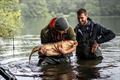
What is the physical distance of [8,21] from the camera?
30.6 m

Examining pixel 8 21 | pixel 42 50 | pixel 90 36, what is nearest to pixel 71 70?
pixel 42 50

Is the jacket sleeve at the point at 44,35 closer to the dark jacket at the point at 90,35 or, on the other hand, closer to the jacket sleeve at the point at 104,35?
the dark jacket at the point at 90,35

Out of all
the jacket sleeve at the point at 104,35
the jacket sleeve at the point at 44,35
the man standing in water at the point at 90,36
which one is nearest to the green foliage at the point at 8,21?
the man standing in water at the point at 90,36

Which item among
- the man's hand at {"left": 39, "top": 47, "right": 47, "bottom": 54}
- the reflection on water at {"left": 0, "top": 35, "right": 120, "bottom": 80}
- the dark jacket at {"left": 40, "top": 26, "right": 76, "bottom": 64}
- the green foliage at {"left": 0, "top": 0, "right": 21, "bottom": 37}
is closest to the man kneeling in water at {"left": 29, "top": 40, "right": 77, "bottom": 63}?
the man's hand at {"left": 39, "top": 47, "right": 47, "bottom": 54}

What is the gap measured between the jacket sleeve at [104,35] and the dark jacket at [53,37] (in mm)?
1137

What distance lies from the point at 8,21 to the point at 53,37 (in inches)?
781

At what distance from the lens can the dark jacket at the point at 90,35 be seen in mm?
11914

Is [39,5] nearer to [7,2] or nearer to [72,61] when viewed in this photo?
[7,2]

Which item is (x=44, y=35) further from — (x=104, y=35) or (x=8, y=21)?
(x=8, y=21)

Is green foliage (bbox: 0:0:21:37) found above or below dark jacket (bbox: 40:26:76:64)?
below

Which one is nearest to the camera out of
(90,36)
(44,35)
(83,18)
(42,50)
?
(42,50)

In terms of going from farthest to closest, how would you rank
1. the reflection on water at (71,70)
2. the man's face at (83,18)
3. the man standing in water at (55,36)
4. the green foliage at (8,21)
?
the green foliage at (8,21) < the man's face at (83,18) < the man standing in water at (55,36) < the reflection on water at (71,70)

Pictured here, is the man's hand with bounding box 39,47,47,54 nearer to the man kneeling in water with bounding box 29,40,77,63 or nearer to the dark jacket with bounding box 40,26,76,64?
the man kneeling in water with bounding box 29,40,77,63

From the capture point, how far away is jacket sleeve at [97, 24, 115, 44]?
39.2 ft
